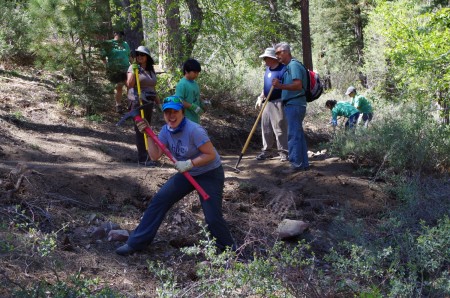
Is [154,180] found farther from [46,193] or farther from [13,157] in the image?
[13,157]

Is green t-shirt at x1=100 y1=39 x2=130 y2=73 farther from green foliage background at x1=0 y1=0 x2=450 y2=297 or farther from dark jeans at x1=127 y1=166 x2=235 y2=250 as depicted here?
dark jeans at x1=127 y1=166 x2=235 y2=250

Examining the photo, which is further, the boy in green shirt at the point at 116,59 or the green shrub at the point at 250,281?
the boy in green shirt at the point at 116,59

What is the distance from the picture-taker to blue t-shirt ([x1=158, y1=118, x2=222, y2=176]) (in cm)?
541

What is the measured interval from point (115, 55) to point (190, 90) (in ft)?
13.6

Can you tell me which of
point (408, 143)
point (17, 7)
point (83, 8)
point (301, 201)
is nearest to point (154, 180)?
point (301, 201)

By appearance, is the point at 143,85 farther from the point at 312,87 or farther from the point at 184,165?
the point at 184,165

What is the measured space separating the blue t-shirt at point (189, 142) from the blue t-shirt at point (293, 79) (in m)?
2.90

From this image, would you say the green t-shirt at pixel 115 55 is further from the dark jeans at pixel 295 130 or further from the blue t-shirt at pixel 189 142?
the blue t-shirt at pixel 189 142

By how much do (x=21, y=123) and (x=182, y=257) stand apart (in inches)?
212

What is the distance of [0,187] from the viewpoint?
6348 mm

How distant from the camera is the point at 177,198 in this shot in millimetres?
5637

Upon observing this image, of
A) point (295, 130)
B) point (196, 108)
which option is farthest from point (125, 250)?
point (295, 130)

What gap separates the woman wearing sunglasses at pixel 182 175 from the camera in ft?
17.7

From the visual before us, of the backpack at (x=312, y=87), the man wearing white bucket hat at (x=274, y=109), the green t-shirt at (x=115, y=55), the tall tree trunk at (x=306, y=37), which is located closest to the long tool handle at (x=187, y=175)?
the backpack at (x=312, y=87)
